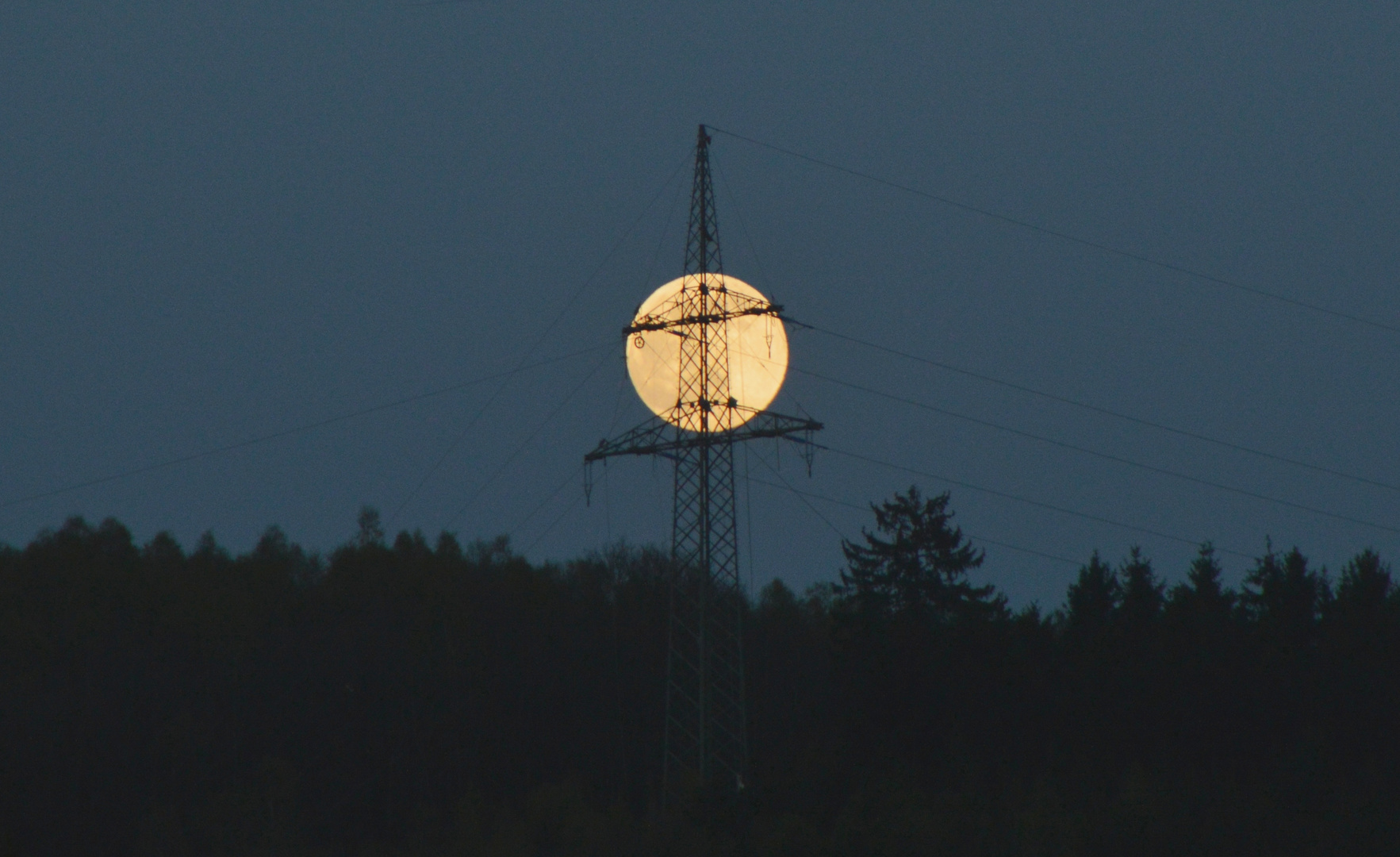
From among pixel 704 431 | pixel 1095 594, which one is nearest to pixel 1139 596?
pixel 1095 594

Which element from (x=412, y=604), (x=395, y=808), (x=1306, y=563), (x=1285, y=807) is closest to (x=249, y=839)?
(x=395, y=808)

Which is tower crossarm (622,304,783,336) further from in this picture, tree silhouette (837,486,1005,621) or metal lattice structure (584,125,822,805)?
tree silhouette (837,486,1005,621)

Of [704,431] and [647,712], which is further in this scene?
[647,712]

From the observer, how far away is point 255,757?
55750 mm

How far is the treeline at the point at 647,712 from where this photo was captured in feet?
120

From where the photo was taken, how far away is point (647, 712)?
202ft

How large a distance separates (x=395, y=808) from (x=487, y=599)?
11.0 metres

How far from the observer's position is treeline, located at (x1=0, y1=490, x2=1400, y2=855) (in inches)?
1446

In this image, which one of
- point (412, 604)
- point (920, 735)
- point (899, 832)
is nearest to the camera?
point (899, 832)

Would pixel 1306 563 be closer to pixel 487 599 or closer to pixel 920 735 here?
pixel 920 735

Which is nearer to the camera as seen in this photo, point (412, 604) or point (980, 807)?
point (980, 807)

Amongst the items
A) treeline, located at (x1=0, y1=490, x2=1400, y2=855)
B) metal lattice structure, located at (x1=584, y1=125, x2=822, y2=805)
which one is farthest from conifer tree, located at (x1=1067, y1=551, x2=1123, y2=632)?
metal lattice structure, located at (x1=584, y1=125, x2=822, y2=805)

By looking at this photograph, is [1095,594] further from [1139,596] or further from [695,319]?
[695,319]

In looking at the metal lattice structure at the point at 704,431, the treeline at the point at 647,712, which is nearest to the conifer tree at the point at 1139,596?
the treeline at the point at 647,712
